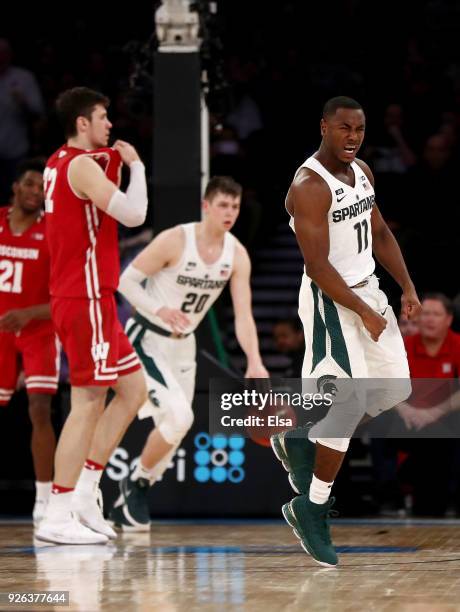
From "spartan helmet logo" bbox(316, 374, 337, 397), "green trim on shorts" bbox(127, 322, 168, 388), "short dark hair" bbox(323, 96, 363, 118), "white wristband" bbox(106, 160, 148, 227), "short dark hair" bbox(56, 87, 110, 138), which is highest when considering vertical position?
"short dark hair" bbox(56, 87, 110, 138)

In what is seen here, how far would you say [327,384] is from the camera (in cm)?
576

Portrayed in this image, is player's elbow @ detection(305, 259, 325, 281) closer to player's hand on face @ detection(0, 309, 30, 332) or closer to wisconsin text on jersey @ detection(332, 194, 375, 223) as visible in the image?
wisconsin text on jersey @ detection(332, 194, 375, 223)

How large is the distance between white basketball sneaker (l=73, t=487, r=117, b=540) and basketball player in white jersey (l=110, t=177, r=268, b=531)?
595 millimetres

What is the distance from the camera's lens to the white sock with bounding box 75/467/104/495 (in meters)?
6.98

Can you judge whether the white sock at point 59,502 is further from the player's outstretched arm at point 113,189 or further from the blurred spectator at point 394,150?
the blurred spectator at point 394,150

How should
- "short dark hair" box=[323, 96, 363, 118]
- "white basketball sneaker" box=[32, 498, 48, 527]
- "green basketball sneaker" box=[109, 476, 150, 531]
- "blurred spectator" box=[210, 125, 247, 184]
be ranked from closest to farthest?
"short dark hair" box=[323, 96, 363, 118]
"white basketball sneaker" box=[32, 498, 48, 527]
"green basketball sneaker" box=[109, 476, 150, 531]
"blurred spectator" box=[210, 125, 247, 184]

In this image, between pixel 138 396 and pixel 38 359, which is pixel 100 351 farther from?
pixel 38 359

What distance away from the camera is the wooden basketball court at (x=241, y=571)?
4.82 meters

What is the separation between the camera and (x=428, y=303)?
27.8 ft

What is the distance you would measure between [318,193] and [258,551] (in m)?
1.78

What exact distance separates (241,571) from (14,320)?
7.83 feet

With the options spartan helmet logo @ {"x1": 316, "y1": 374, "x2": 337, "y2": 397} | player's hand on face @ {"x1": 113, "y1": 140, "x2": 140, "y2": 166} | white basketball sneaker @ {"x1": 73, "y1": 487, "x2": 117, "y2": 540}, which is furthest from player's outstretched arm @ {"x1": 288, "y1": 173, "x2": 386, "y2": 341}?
white basketball sneaker @ {"x1": 73, "y1": 487, "x2": 117, "y2": 540}

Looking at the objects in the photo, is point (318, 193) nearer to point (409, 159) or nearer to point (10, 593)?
point (10, 593)

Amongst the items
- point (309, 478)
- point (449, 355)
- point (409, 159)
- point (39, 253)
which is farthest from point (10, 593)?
point (409, 159)
